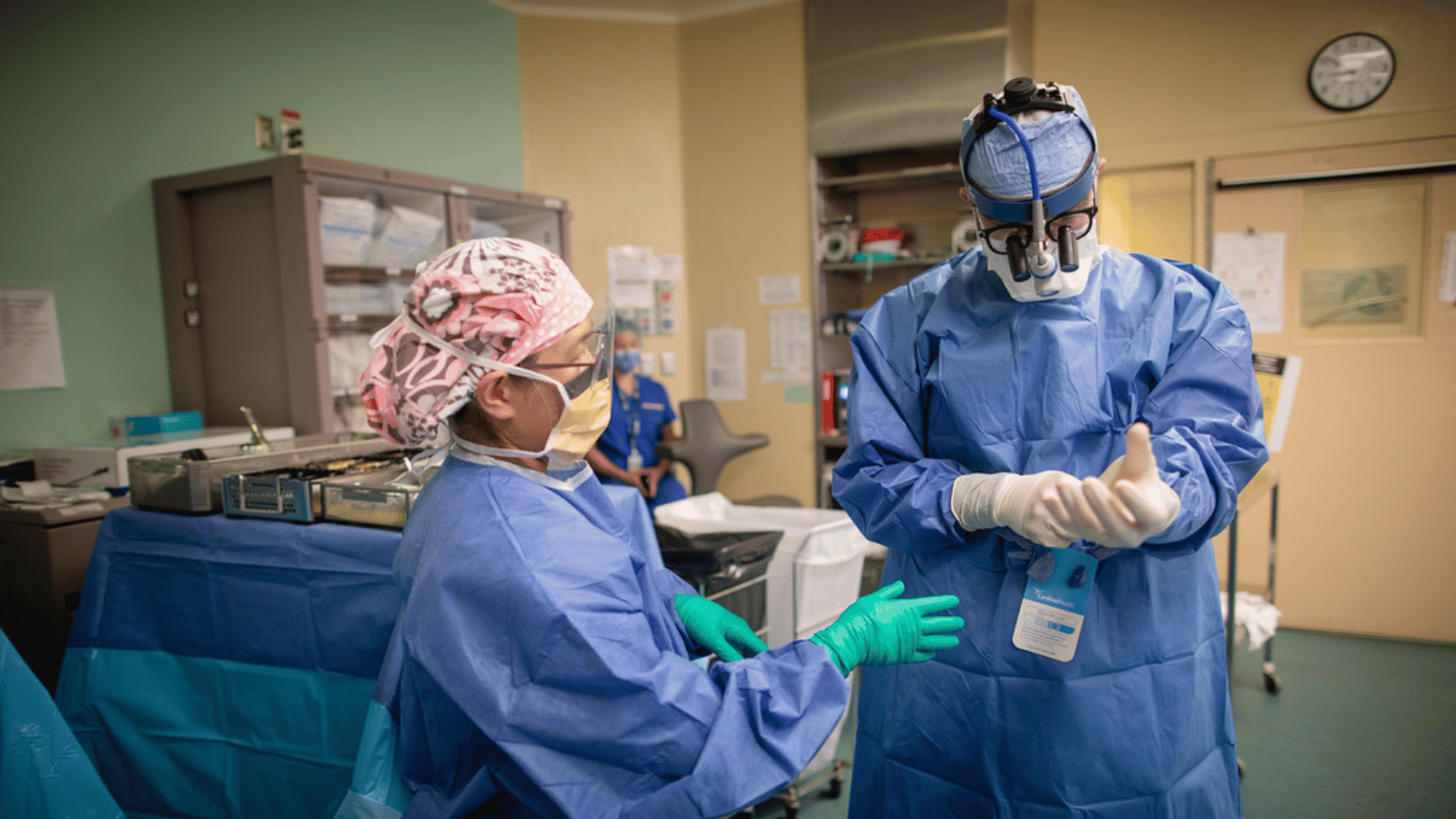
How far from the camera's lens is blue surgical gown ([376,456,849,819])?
0.88m

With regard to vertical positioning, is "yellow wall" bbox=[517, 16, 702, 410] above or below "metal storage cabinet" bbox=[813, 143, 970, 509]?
above

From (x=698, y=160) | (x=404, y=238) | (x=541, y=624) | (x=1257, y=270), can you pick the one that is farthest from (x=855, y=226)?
(x=541, y=624)

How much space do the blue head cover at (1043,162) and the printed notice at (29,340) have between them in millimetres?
3146

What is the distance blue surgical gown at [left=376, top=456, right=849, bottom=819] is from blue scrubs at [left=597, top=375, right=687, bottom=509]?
9.34 ft

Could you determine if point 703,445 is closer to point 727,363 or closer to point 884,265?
point 727,363

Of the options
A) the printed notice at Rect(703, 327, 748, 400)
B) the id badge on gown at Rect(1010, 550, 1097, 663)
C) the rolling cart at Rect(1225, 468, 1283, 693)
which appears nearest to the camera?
the id badge on gown at Rect(1010, 550, 1097, 663)

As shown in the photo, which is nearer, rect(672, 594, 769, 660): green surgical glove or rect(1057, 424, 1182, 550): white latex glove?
rect(1057, 424, 1182, 550): white latex glove

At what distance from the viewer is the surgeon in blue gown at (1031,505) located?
3.88 feet

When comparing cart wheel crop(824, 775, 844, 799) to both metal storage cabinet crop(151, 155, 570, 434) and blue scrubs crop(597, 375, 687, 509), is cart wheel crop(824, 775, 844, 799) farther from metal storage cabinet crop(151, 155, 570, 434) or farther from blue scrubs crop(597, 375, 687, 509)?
metal storage cabinet crop(151, 155, 570, 434)

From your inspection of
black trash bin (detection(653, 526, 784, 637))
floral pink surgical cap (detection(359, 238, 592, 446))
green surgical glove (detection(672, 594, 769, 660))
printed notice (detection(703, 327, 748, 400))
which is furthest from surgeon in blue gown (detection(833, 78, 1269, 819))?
printed notice (detection(703, 327, 748, 400))

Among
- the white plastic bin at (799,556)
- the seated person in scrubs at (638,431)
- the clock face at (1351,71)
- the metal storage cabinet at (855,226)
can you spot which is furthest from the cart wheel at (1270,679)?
the seated person in scrubs at (638,431)

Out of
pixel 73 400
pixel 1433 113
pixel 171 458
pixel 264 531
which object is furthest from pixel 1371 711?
pixel 73 400

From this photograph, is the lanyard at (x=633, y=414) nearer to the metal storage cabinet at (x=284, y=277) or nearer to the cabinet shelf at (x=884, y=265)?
the metal storage cabinet at (x=284, y=277)

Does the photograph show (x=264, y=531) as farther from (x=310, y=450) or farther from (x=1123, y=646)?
(x=1123, y=646)
